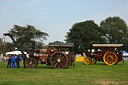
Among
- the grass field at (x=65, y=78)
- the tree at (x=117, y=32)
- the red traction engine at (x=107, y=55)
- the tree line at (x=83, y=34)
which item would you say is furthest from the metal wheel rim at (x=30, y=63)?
the tree at (x=117, y=32)

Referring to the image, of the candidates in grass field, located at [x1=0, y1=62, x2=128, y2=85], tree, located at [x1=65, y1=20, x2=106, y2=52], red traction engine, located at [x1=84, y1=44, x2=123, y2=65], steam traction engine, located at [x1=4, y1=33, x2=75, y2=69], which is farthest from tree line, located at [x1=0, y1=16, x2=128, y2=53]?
Result: grass field, located at [x1=0, y1=62, x2=128, y2=85]

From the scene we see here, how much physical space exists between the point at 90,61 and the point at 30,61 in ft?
28.2

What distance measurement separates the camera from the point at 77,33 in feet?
186

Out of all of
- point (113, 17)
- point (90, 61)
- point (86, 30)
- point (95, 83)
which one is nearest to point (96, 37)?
point (86, 30)

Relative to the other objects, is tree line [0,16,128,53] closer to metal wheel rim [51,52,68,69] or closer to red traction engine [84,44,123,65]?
red traction engine [84,44,123,65]

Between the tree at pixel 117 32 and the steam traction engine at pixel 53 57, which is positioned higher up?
the tree at pixel 117 32

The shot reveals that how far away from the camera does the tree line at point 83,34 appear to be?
173 feet

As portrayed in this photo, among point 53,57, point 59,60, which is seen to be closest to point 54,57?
point 53,57

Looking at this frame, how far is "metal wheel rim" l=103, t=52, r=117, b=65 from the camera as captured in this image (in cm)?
2233

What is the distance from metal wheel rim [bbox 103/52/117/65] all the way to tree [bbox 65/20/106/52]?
32421mm

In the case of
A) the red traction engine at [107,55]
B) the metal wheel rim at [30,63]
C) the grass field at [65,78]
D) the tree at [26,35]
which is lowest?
the grass field at [65,78]

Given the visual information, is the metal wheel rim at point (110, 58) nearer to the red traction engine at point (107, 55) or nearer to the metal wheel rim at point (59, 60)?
the red traction engine at point (107, 55)

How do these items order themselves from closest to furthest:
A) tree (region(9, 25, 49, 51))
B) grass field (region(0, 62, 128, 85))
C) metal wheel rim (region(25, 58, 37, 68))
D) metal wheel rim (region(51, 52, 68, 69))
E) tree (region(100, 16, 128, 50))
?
1. grass field (region(0, 62, 128, 85))
2. metal wheel rim (region(51, 52, 68, 69))
3. metal wheel rim (region(25, 58, 37, 68))
4. tree (region(9, 25, 49, 51))
5. tree (region(100, 16, 128, 50))

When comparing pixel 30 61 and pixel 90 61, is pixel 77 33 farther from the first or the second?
pixel 30 61
